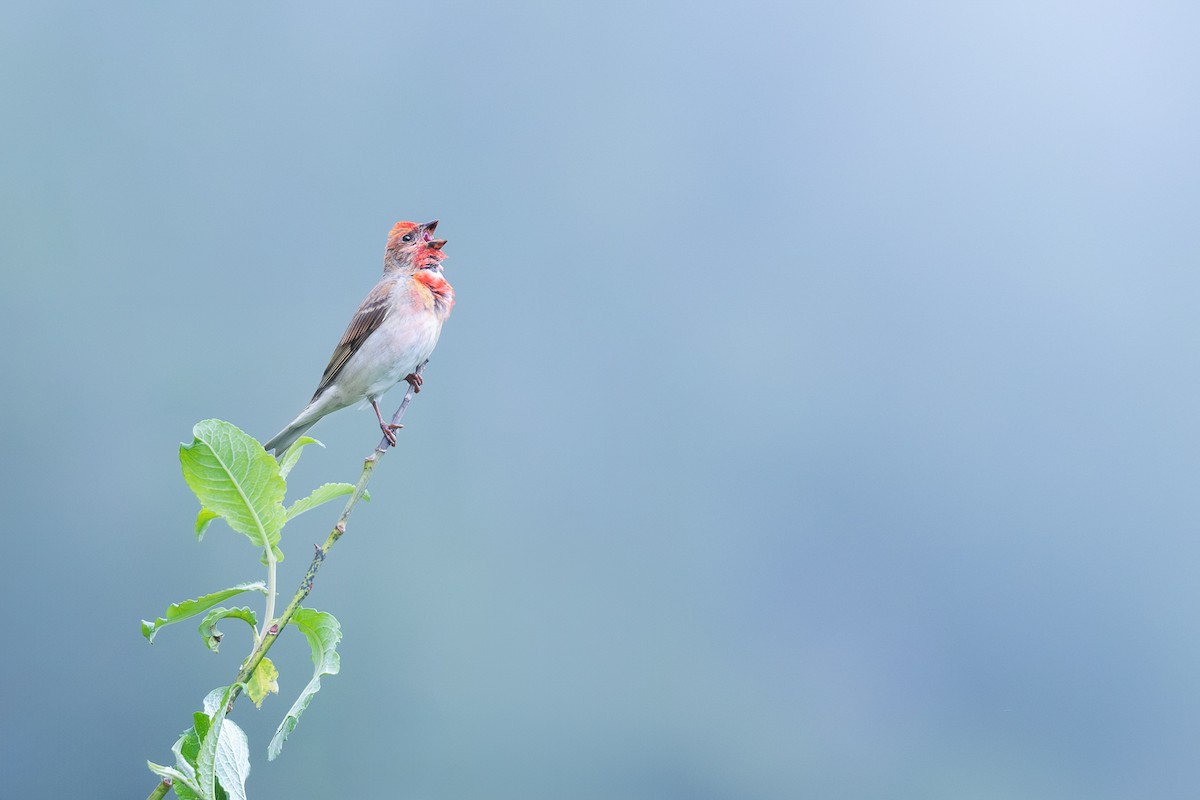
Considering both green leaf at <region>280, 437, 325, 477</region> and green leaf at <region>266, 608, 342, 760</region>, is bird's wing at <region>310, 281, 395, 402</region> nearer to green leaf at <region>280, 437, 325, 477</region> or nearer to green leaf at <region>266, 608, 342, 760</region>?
green leaf at <region>280, 437, 325, 477</region>

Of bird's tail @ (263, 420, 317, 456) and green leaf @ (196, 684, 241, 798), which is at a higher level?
bird's tail @ (263, 420, 317, 456)

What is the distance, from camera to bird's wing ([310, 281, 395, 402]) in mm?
1439

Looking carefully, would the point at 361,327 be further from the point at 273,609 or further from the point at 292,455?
the point at 273,609

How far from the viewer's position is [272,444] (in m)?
1.39

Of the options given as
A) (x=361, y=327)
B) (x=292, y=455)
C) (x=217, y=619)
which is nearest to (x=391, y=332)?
(x=361, y=327)

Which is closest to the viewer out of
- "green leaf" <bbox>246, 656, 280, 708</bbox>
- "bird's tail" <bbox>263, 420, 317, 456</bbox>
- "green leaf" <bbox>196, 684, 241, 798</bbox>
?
"green leaf" <bbox>196, 684, 241, 798</bbox>

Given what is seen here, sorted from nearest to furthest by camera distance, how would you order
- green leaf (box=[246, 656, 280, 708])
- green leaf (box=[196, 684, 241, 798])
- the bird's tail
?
green leaf (box=[196, 684, 241, 798]), green leaf (box=[246, 656, 280, 708]), the bird's tail

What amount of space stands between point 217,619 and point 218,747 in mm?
83

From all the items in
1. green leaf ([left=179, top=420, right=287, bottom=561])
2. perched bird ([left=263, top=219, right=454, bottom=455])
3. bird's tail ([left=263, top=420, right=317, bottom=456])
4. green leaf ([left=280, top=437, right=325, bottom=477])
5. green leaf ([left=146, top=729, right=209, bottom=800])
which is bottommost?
green leaf ([left=146, top=729, right=209, bottom=800])

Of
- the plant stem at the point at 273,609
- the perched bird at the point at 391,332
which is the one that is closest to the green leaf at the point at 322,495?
the plant stem at the point at 273,609

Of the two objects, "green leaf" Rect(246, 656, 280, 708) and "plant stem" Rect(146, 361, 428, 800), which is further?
"green leaf" Rect(246, 656, 280, 708)

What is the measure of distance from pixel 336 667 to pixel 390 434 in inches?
21.8

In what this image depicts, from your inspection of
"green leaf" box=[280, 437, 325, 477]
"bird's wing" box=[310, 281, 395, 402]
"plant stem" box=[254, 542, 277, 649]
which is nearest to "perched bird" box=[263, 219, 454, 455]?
"bird's wing" box=[310, 281, 395, 402]

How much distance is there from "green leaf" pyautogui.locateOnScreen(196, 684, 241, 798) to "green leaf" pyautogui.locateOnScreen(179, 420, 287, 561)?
0.33 ft
